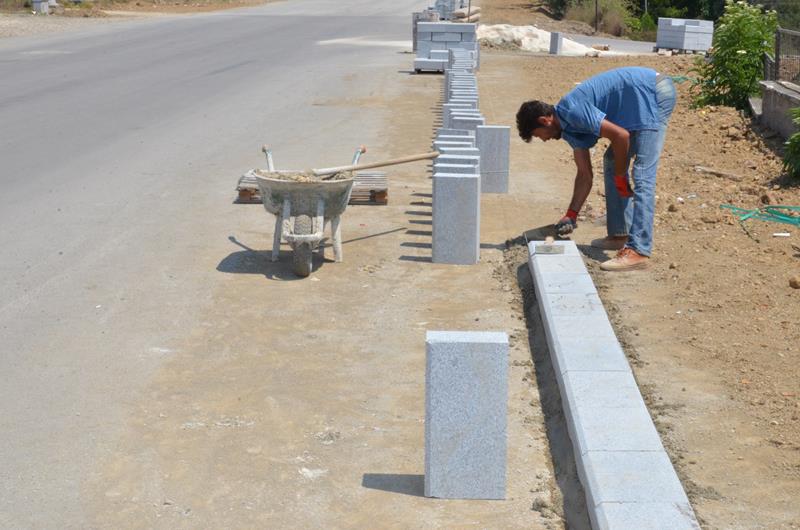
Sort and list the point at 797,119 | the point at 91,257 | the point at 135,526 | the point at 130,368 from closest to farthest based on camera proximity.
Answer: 1. the point at 135,526
2. the point at 130,368
3. the point at 91,257
4. the point at 797,119

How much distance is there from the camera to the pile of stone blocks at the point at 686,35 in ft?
115

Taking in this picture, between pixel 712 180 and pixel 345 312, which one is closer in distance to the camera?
pixel 345 312

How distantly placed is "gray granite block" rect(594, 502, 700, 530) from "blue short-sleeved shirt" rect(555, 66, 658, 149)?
4.19 metres

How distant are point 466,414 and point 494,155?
695 cm

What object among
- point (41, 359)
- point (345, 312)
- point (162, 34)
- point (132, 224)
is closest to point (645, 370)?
point (345, 312)

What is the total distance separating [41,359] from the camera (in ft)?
21.1

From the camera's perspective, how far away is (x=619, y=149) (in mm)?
8188

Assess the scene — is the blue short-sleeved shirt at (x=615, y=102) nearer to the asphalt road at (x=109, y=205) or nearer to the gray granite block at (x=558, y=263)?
the gray granite block at (x=558, y=263)

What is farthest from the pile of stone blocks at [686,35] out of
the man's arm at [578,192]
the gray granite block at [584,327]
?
the gray granite block at [584,327]

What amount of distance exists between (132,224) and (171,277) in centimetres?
177

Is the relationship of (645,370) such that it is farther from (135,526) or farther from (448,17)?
(448,17)

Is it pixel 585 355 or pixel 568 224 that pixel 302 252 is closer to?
pixel 568 224

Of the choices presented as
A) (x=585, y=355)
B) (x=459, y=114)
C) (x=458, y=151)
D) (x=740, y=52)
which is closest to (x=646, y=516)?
(x=585, y=355)

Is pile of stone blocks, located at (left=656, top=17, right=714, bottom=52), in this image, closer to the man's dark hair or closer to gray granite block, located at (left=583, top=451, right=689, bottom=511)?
the man's dark hair
